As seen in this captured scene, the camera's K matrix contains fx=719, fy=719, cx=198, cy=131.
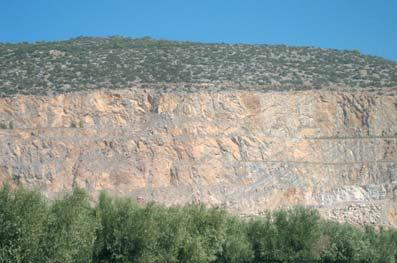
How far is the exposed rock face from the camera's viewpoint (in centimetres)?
5397

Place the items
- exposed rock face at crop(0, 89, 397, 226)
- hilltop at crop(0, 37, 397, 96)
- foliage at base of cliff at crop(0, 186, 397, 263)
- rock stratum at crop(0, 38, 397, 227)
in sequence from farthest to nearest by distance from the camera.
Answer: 1. hilltop at crop(0, 37, 397, 96)
2. rock stratum at crop(0, 38, 397, 227)
3. exposed rock face at crop(0, 89, 397, 226)
4. foliage at base of cliff at crop(0, 186, 397, 263)

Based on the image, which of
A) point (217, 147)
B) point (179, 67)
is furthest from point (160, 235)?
point (179, 67)

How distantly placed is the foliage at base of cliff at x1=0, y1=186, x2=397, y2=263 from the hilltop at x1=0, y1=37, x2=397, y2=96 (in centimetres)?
2141

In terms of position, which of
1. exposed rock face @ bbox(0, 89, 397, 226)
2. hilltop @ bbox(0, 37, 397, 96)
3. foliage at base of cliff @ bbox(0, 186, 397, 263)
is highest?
hilltop @ bbox(0, 37, 397, 96)

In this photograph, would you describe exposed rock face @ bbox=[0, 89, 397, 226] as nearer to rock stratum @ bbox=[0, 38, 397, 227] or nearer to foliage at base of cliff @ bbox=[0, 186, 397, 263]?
rock stratum @ bbox=[0, 38, 397, 227]

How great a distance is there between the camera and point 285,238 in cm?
4172

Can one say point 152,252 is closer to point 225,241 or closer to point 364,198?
point 225,241

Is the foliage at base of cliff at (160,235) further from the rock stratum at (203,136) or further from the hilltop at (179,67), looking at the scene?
the hilltop at (179,67)

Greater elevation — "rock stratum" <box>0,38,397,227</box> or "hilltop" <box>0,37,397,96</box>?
"hilltop" <box>0,37,397,96</box>

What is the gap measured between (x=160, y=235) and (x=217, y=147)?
22.7 meters

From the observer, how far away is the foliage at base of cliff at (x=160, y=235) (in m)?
27.9

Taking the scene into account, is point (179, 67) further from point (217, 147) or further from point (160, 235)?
point (160, 235)

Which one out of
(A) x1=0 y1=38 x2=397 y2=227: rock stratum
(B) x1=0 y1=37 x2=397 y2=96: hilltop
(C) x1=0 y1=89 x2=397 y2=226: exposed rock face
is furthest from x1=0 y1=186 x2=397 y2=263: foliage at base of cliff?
(B) x1=0 y1=37 x2=397 y2=96: hilltop

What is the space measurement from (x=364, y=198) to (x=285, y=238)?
649 inches
